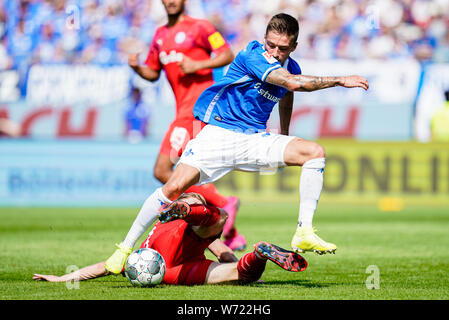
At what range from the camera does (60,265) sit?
7.20 meters

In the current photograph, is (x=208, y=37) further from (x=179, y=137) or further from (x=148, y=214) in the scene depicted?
(x=148, y=214)

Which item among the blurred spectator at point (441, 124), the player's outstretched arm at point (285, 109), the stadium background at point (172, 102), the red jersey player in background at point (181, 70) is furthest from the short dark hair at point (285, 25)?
the blurred spectator at point (441, 124)

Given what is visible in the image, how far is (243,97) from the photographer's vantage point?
20.2 ft

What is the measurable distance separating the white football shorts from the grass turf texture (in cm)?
99

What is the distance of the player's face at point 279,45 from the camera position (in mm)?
5863

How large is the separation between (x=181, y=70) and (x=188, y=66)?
0.48 metres

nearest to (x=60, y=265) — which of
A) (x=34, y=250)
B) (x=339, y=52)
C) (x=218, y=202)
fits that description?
(x=34, y=250)

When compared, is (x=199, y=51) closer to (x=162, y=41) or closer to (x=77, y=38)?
(x=162, y=41)

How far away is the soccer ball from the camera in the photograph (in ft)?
17.9

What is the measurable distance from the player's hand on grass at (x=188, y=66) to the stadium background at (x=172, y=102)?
7.25 meters

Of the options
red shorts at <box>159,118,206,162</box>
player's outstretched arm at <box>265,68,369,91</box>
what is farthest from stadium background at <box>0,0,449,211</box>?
player's outstretched arm at <box>265,68,369,91</box>

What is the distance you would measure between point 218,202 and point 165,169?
77 cm

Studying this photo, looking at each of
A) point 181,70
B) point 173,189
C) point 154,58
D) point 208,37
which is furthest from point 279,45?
point 154,58

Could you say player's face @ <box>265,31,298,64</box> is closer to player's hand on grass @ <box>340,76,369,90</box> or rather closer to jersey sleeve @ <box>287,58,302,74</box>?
jersey sleeve @ <box>287,58,302,74</box>
